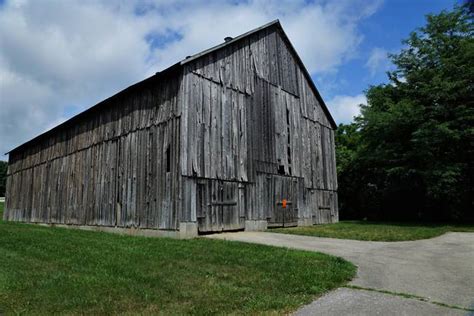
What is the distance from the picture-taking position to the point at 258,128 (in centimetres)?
1783

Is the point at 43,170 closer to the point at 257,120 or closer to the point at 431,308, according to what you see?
the point at 257,120

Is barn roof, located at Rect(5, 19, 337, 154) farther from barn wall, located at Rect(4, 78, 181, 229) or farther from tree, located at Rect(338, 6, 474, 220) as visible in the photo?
tree, located at Rect(338, 6, 474, 220)

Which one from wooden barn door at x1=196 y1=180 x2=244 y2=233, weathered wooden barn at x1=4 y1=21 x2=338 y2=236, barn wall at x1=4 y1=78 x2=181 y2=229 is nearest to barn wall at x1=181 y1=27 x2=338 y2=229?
weathered wooden barn at x1=4 y1=21 x2=338 y2=236

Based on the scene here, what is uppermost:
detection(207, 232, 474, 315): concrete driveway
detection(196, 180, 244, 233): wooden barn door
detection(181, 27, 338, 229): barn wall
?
detection(181, 27, 338, 229): barn wall

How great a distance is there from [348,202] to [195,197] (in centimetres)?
2150

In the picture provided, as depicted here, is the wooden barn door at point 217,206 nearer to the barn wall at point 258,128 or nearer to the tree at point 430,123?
the barn wall at point 258,128

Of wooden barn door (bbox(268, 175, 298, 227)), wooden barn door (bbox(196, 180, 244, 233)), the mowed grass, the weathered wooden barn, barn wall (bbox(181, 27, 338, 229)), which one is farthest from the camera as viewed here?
wooden barn door (bbox(268, 175, 298, 227))

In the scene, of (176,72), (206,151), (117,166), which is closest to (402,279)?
(206,151)

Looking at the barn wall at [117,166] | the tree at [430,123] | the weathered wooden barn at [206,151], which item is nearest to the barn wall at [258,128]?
the weathered wooden barn at [206,151]

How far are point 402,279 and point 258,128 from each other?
37.7ft

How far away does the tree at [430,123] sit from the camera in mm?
21562

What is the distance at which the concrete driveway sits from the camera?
213 inches

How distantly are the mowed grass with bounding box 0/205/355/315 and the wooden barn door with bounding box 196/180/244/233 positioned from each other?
132 inches

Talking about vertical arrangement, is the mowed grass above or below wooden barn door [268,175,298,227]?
below
